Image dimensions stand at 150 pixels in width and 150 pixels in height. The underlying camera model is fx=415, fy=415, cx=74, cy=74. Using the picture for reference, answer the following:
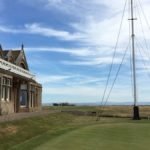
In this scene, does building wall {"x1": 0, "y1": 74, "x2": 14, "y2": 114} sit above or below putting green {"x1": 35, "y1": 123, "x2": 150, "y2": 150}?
above

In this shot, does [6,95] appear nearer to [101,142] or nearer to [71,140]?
[71,140]

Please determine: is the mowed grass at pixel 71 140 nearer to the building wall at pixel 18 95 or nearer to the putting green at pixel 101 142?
the putting green at pixel 101 142

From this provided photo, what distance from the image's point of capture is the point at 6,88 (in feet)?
145

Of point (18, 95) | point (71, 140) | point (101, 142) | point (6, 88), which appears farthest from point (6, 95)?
point (101, 142)

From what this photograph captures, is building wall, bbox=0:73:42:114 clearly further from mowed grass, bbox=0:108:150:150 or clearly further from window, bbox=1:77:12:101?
mowed grass, bbox=0:108:150:150

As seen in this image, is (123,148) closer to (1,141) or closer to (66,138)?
(66,138)

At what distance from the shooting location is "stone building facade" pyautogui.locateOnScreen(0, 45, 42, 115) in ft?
143

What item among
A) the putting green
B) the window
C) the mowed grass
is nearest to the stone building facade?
the window

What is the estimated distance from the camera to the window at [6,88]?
43.1 meters

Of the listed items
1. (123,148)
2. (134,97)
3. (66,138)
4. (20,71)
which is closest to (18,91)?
(20,71)

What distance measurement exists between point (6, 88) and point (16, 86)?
21.0 ft

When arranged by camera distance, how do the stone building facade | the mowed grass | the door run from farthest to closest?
the door → the stone building facade → the mowed grass

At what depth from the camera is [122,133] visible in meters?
25.2

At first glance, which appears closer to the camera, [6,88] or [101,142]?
[101,142]
